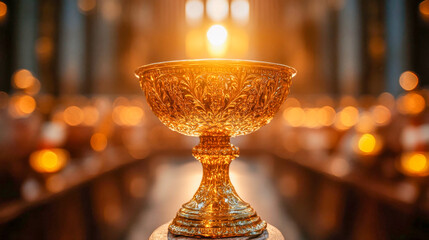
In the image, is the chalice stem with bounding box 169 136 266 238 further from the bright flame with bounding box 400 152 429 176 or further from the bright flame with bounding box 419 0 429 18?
the bright flame with bounding box 419 0 429 18

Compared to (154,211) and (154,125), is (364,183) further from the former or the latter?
(154,125)

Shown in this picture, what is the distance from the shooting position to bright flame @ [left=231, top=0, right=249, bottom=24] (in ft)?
33.9

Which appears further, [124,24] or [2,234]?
[124,24]

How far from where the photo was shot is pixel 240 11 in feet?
33.9

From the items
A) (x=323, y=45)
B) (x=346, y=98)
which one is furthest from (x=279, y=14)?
(x=346, y=98)

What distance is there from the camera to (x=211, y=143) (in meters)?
0.71

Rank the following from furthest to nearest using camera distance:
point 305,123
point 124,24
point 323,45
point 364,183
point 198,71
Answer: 1. point 124,24
2. point 323,45
3. point 305,123
4. point 364,183
5. point 198,71

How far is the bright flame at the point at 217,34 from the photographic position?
403 inches

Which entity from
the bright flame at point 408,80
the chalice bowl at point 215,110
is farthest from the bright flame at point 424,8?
the chalice bowl at point 215,110

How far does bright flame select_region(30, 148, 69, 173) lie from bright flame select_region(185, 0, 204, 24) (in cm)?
879

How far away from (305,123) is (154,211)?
5.82 metres

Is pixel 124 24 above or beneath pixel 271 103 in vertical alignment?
above

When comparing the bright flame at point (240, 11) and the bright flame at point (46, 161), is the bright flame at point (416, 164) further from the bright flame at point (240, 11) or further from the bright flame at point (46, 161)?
the bright flame at point (240, 11)

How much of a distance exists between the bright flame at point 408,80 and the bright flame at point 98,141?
13.9ft
